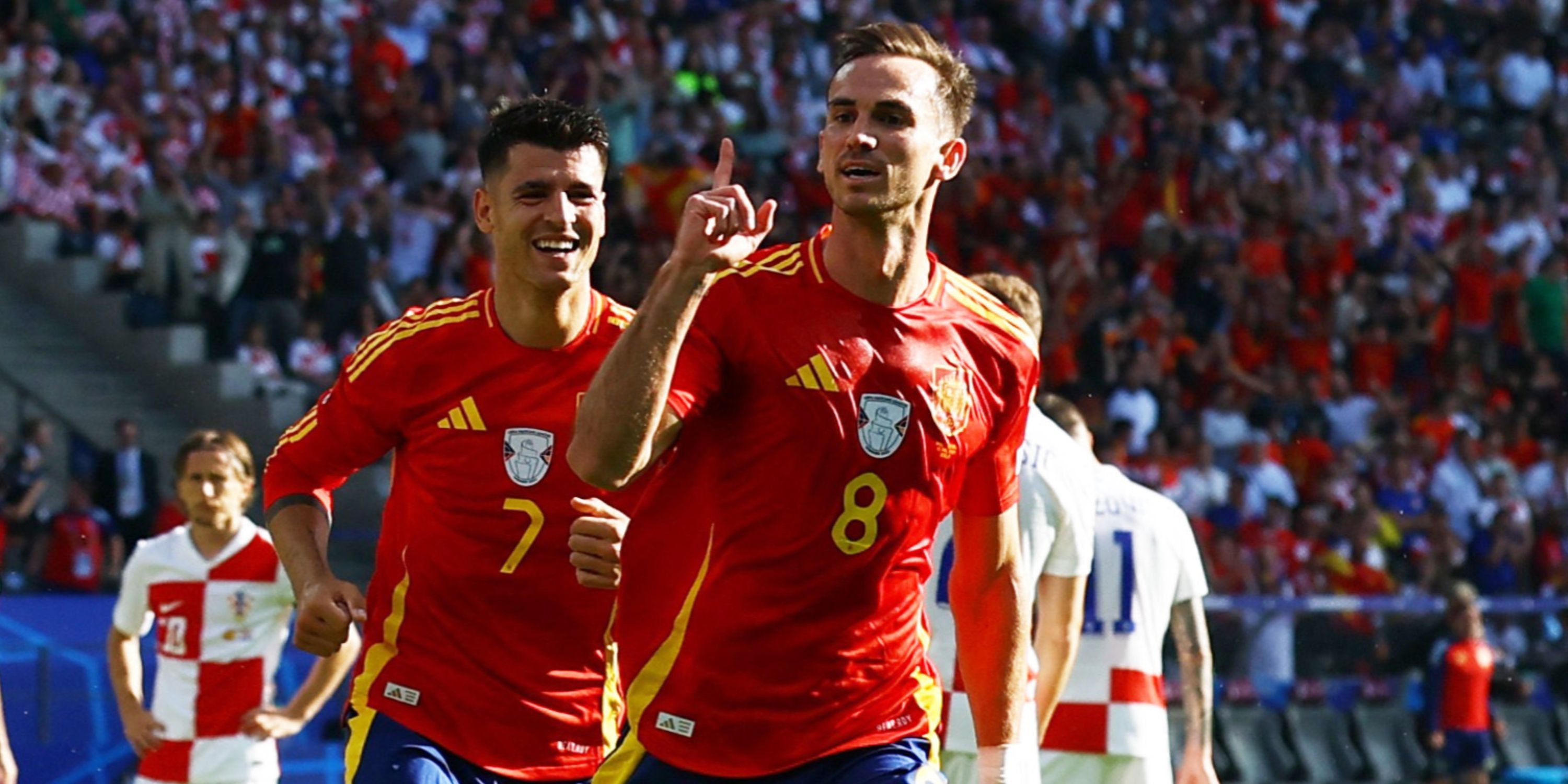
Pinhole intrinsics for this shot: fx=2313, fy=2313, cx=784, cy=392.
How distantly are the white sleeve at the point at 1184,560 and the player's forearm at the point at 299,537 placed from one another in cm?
317

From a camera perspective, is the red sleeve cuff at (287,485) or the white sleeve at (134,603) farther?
the white sleeve at (134,603)

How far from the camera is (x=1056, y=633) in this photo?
6930 millimetres

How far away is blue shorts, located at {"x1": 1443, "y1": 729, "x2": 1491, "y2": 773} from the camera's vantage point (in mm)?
14938

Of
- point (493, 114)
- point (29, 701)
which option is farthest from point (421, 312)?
point (29, 701)

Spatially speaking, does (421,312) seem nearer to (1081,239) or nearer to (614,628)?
(614,628)

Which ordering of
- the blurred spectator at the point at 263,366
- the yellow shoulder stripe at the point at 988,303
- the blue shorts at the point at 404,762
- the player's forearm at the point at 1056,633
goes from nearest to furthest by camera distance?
the yellow shoulder stripe at the point at 988,303
the blue shorts at the point at 404,762
the player's forearm at the point at 1056,633
the blurred spectator at the point at 263,366

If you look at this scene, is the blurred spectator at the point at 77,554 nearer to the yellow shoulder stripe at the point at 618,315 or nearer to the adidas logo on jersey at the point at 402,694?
the yellow shoulder stripe at the point at 618,315

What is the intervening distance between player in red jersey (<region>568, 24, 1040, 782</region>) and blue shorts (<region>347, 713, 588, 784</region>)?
80 centimetres

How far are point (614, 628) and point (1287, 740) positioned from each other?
10608 millimetres

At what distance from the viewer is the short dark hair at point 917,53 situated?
4.60 metres

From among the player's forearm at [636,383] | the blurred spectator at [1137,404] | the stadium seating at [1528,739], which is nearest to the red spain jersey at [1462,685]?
the stadium seating at [1528,739]

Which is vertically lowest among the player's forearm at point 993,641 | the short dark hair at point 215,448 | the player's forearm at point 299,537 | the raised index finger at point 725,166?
the player's forearm at point 993,641

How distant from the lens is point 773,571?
14.5ft

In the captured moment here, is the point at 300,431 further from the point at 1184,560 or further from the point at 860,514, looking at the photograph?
the point at 1184,560
